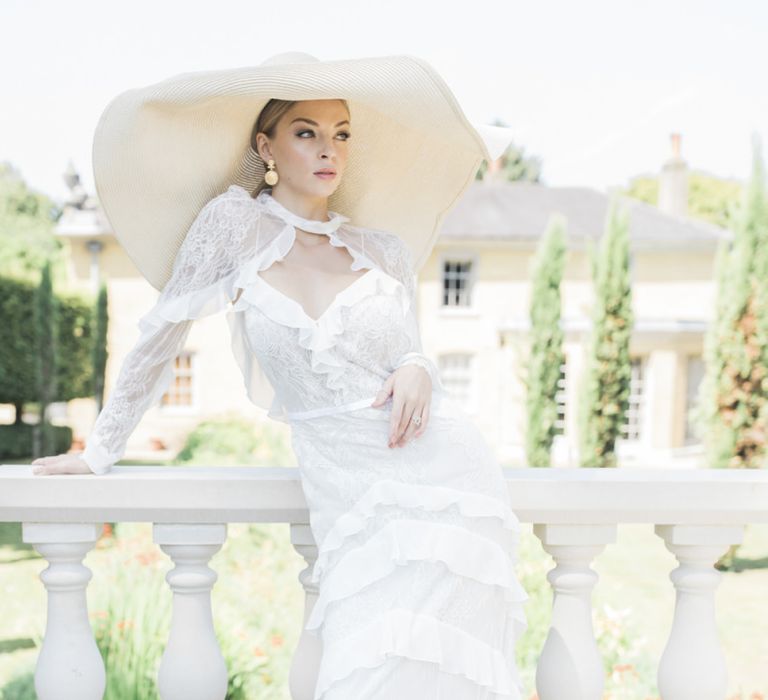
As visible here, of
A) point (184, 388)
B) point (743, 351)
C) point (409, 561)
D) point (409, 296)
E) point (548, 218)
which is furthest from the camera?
point (548, 218)

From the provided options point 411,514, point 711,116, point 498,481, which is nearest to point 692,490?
point 498,481

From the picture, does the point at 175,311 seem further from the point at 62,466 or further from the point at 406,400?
the point at 406,400

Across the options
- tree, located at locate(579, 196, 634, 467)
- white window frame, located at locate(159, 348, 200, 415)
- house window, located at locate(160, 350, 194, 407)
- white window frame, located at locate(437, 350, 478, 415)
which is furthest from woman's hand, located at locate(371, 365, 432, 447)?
house window, located at locate(160, 350, 194, 407)

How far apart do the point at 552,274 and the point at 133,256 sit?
49.8ft

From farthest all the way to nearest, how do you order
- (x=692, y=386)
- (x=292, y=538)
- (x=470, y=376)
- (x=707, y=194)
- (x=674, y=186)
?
(x=707, y=194) → (x=674, y=186) → (x=470, y=376) → (x=692, y=386) → (x=292, y=538)

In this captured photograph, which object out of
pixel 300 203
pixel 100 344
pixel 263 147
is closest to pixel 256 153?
pixel 263 147

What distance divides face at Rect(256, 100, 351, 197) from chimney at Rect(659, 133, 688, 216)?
2424 centimetres

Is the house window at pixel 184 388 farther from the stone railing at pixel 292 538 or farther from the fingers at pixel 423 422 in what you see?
the fingers at pixel 423 422

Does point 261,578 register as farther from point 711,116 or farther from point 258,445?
point 711,116

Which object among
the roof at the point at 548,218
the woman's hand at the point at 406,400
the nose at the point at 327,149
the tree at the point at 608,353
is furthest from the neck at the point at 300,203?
the roof at the point at 548,218

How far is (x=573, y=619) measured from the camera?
2.09m

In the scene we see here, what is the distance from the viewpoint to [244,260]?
2.10 meters

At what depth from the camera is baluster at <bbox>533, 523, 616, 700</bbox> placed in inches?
81.7

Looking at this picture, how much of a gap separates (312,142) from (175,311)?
0.56m
